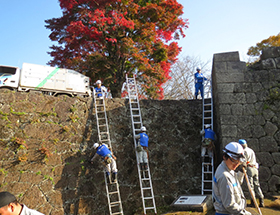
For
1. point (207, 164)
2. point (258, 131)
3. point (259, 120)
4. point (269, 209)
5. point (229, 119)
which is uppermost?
point (229, 119)

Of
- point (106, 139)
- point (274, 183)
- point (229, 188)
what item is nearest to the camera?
point (229, 188)

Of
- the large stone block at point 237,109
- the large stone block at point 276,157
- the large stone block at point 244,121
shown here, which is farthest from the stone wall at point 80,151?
the large stone block at point 276,157

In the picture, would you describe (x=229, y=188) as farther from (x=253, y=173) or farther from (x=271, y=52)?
(x=271, y=52)

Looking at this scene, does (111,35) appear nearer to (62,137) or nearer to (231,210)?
(62,137)

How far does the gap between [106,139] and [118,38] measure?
16.4ft

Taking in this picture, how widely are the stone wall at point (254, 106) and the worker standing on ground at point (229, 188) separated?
482 cm

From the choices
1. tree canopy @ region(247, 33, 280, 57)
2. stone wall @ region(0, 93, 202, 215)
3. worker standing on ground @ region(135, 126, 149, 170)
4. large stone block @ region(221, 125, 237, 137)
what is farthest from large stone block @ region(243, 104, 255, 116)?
tree canopy @ region(247, 33, 280, 57)

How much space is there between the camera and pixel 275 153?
718 centimetres

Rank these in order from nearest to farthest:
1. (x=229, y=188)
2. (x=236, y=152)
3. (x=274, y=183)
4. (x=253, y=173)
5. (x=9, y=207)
A: (x=9, y=207) < (x=229, y=188) < (x=236, y=152) < (x=253, y=173) < (x=274, y=183)

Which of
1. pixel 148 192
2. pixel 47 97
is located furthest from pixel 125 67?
pixel 148 192

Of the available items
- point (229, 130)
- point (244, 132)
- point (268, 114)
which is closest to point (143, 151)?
point (229, 130)

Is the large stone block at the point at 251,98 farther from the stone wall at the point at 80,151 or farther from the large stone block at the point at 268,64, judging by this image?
the stone wall at the point at 80,151

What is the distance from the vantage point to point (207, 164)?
26.3 feet

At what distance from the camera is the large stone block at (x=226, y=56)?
8.27 metres
